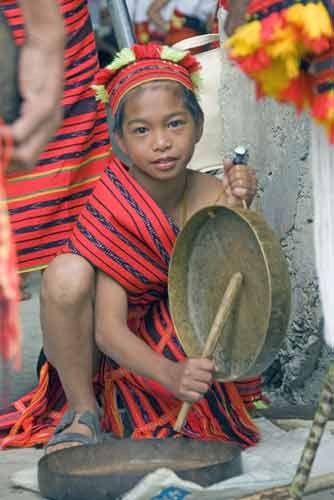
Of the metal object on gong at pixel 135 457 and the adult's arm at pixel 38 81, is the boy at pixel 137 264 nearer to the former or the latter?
the metal object on gong at pixel 135 457

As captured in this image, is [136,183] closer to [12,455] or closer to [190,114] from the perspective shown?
[190,114]

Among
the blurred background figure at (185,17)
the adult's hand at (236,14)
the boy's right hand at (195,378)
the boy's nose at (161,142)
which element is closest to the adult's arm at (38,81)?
the adult's hand at (236,14)

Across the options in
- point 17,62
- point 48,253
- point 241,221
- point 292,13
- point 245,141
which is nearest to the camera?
point 17,62

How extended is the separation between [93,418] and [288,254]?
932mm

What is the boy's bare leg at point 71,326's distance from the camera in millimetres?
3305

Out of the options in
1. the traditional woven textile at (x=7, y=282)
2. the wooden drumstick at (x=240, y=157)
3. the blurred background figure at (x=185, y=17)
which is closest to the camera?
the traditional woven textile at (x=7, y=282)

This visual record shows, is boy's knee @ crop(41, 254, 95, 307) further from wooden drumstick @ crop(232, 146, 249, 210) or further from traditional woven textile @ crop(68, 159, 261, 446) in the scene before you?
wooden drumstick @ crop(232, 146, 249, 210)

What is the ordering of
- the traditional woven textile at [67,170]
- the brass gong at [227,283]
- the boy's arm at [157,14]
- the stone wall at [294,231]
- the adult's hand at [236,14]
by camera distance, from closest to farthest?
the adult's hand at [236,14], the brass gong at [227,283], the traditional woven textile at [67,170], the stone wall at [294,231], the boy's arm at [157,14]

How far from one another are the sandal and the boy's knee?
332 mm

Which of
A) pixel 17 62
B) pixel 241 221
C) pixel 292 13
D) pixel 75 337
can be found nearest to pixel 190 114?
pixel 241 221

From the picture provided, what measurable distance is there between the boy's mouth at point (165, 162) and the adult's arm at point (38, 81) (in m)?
1.31

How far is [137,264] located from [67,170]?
1.85ft

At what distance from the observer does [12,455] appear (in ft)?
11.2

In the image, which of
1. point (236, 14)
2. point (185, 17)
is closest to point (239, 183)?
point (236, 14)
